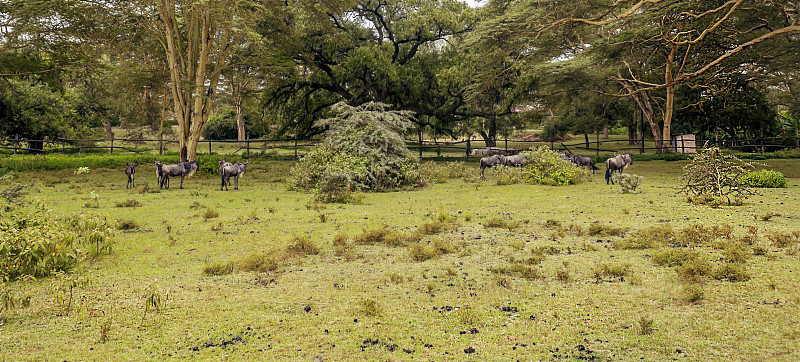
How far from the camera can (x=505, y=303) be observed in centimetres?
473

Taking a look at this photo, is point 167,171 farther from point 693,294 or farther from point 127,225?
point 693,294

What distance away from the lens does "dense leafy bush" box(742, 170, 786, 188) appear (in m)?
13.6

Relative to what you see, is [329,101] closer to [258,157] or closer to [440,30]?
[258,157]

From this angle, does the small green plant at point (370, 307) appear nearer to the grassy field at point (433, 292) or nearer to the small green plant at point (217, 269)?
the grassy field at point (433, 292)

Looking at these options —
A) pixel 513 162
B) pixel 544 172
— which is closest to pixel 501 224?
pixel 544 172

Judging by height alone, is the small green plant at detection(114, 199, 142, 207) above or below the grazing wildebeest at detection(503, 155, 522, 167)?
below

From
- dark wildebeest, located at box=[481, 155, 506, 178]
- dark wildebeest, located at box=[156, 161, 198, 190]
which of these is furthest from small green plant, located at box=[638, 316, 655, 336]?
dark wildebeest, located at box=[481, 155, 506, 178]

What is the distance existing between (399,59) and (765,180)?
20.9 metres

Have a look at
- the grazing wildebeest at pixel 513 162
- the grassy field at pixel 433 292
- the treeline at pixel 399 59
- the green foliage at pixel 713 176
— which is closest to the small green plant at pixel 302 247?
the grassy field at pixel 433 292

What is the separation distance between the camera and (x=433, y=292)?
5137mm

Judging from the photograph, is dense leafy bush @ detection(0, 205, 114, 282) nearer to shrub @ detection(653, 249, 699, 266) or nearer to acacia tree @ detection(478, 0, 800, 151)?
shrub @ detection(653, 249, 699, 266)

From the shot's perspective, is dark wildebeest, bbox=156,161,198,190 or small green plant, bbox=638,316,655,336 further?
dark wildebeest, bbox=156,161,198,190

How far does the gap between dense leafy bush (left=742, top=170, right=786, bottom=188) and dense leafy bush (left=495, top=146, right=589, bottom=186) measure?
4.70 m

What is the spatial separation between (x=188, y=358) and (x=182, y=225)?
628 centimetres
